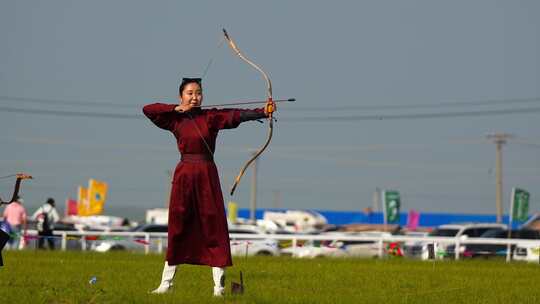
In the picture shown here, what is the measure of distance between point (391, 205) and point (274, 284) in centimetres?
4500

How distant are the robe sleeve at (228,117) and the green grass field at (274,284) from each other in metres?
1.77

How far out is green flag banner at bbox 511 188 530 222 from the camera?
45.1 m

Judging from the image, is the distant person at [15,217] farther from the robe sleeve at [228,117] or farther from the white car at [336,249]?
the robe sleeve at [228,117]

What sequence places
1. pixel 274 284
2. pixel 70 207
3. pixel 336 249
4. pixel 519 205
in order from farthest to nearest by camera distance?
pixel 70 207 → pixel 519 205 → pixel 336 249 → pixel 274 284

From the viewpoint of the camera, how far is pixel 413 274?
1709cm

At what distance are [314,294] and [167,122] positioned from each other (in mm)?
2472

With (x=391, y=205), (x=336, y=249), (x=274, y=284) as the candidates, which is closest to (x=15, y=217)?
(x=336, y=249)

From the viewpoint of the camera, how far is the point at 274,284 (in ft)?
46.5

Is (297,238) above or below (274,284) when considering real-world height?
above

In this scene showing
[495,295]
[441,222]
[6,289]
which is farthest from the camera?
[441,222]

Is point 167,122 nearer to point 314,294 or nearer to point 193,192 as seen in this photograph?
point 193,192

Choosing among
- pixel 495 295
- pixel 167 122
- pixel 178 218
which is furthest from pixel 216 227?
pixel 495 295

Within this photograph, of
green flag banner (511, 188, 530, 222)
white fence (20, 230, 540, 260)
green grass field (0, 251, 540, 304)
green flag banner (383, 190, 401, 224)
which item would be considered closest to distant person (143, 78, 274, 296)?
green grass field (0, 251, 540, 304)

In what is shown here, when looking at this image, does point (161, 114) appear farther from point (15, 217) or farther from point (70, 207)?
point (70, 207)
